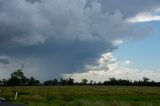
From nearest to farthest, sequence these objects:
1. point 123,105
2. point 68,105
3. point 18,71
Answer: point 123,105, point 68,105, point 18,71

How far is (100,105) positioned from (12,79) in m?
150

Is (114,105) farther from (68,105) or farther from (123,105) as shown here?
(68,105)

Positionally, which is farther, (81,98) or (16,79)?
(16,79)

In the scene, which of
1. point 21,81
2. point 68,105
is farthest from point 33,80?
point 68,105

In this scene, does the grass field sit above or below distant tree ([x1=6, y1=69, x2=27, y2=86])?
below

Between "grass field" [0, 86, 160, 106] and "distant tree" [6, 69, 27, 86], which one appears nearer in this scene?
"grass field" [0, 86, 160, 106]

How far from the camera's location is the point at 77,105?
29.6 meters

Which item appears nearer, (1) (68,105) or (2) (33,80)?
(1) (68,105)

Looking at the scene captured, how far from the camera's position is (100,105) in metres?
28.5

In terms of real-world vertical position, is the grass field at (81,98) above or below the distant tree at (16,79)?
below

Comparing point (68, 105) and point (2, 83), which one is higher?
point (2, 83)

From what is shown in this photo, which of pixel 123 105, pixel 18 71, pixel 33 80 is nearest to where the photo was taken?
pixel 123 105

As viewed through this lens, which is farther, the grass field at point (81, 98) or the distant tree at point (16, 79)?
the distant tree at point (16, 79)

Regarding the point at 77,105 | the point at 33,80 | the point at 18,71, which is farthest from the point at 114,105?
the point at 33,80
